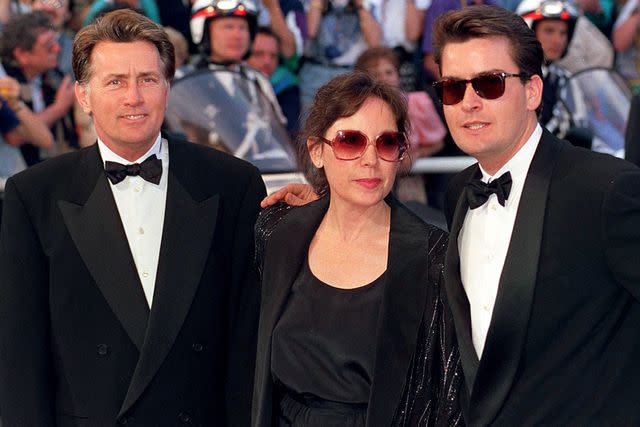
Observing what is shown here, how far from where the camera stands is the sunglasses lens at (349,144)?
161 inches

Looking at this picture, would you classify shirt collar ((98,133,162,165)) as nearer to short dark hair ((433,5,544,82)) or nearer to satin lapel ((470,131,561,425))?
short dark hair ((433,5,544,82))

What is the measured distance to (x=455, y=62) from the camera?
4.00m

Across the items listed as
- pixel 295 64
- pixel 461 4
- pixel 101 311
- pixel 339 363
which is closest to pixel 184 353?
pixel 101 311

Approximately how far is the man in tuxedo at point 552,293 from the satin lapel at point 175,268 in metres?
0.94

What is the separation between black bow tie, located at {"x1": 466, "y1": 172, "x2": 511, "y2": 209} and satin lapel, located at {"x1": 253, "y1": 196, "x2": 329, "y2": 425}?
2.02ft

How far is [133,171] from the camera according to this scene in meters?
4.34

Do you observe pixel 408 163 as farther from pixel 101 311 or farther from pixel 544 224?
pixel 101 311

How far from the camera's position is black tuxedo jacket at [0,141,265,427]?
419cm

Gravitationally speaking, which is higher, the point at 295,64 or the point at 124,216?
the point at 124,216

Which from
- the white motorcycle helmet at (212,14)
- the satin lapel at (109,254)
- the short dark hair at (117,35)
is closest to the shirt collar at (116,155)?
the satin lapel at (109,254)

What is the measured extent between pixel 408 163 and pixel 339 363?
810 millimetres

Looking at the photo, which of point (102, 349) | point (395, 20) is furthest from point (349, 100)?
point (395, 20)

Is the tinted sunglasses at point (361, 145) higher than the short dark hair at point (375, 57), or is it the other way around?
the tinted sunglasses at point (361, 145)

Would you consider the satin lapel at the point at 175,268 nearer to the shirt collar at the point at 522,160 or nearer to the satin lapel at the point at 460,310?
the satin lapel at the point at 460,310
